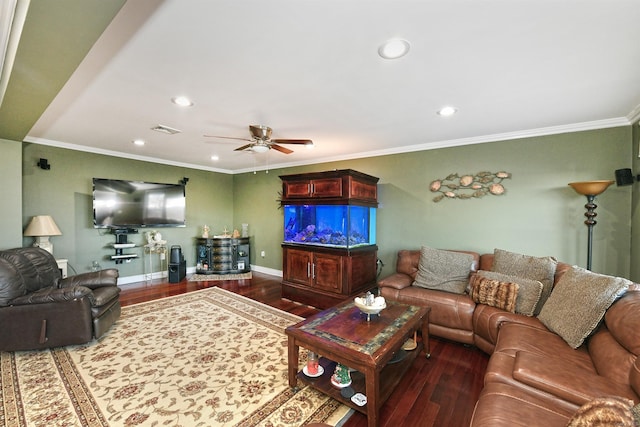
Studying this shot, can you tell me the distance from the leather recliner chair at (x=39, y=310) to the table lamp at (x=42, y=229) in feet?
3.67

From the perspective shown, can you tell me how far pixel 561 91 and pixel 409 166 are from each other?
2.02 meters

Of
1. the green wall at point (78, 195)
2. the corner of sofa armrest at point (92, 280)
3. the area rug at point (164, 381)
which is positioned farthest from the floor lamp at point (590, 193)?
the green wall at point (78, 195)

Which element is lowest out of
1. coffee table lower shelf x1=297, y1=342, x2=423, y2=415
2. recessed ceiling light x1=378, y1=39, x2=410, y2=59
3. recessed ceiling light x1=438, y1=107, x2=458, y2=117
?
coffee table lower shelf x1=297, y1=342, x2=423, y2=415

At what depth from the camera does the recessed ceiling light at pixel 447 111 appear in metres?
2.63

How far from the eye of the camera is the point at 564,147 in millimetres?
3115

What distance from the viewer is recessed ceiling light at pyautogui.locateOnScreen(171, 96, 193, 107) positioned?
2424 mm

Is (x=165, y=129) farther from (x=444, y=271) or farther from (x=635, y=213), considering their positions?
(x=635, y=213)

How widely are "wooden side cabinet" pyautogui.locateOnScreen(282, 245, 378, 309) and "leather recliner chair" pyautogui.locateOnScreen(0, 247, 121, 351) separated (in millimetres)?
2227

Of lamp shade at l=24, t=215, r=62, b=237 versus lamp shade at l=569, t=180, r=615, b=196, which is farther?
lamp shade at l=24, t=215, r=62, b=237

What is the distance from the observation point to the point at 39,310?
244 centimetres

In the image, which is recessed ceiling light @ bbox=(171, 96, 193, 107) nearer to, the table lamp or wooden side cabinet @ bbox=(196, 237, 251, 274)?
the table lamp

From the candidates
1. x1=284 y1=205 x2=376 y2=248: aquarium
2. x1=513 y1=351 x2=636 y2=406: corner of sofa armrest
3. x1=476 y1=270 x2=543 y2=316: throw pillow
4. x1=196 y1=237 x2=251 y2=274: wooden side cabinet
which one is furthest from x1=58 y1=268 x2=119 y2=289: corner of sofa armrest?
x1=476 y1=270 x2=543 y2=316: throw pillow

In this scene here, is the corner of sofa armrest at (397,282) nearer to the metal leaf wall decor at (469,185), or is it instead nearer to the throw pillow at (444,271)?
the throw pillow at (444,271)

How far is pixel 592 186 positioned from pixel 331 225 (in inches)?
113
